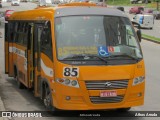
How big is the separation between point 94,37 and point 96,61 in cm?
66

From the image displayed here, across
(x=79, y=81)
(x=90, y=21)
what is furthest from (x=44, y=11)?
(x=79, y=81)

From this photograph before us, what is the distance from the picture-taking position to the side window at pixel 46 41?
32.0ft

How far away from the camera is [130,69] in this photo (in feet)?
30.5

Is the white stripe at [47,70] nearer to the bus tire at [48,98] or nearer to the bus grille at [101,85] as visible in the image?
the bus tire at [48,98]

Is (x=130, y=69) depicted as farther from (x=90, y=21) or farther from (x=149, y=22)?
(x=149, y=22)

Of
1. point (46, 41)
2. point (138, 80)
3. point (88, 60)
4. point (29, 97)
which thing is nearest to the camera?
point (88, 60)

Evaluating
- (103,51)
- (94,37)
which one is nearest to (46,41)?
(94,37)

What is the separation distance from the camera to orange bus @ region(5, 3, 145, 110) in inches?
356

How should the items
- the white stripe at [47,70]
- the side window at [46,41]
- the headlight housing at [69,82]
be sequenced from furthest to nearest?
1. the side window at [46,41]
2. the white stripe at [47,70]
3. the headlight housing at [69,82]

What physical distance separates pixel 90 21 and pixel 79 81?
5.00 ft

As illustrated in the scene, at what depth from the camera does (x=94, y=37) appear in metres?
9.70

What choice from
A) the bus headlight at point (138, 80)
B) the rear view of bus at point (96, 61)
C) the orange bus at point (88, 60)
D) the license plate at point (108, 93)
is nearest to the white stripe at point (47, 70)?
the orange bus at point (88, 60)

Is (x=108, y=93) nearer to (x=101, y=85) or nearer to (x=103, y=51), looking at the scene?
(x=101, y=85)

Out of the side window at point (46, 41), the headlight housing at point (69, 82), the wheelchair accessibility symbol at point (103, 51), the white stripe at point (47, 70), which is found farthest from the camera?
the side window at point (46, 41)
